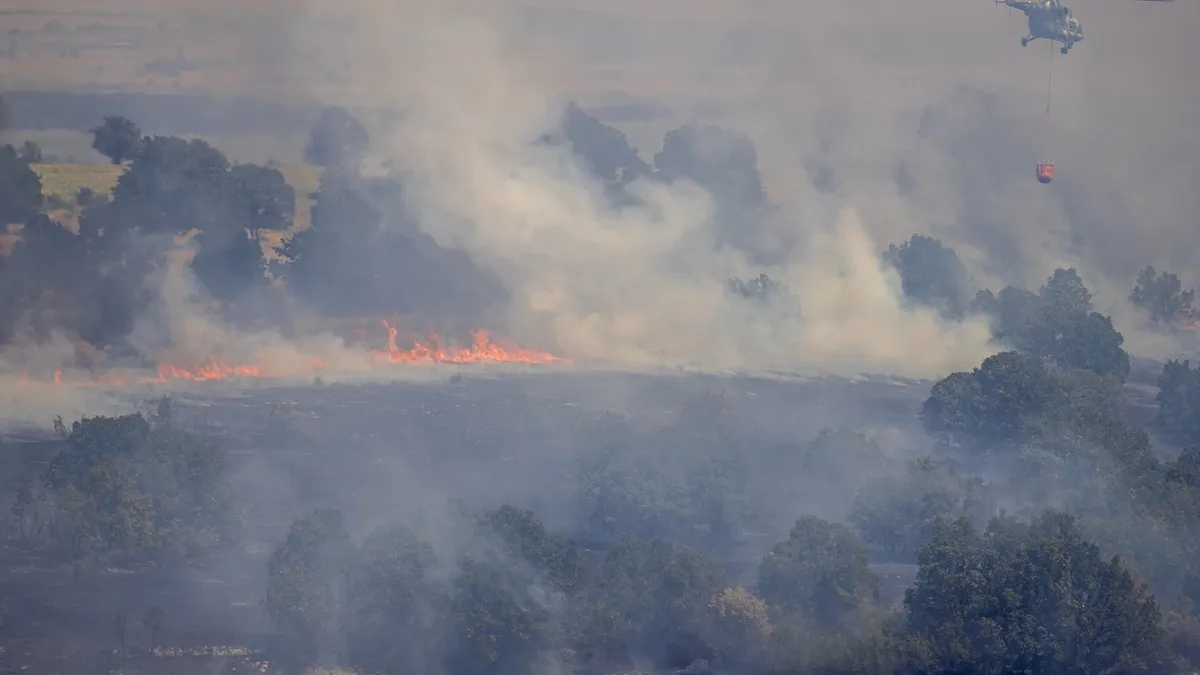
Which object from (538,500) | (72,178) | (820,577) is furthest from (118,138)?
(820,577)

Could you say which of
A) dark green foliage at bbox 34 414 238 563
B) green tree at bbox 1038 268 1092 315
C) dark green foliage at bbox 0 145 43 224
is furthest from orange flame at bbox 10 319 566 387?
green tree at bbox 1038 268 1092 315

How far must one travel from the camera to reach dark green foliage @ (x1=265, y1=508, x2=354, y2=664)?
77.2m

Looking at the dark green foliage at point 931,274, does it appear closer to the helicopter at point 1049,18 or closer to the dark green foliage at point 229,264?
the helicopter at point 1049,18

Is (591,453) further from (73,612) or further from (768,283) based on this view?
(768,283)

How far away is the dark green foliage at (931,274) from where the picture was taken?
128 metres

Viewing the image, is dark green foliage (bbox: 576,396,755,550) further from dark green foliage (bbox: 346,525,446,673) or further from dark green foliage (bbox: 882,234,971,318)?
dark green foliage (bbox: 882,234,971,318)

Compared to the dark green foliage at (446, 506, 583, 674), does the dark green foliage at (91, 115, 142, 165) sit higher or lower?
higher

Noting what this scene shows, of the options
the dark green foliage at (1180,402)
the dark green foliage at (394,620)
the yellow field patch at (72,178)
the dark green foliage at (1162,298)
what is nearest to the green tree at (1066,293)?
the dark green foliage at (1180,402)

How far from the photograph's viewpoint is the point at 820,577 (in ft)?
261

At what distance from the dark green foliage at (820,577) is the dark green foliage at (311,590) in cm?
1532

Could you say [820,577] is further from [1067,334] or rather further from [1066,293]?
[1066,293]

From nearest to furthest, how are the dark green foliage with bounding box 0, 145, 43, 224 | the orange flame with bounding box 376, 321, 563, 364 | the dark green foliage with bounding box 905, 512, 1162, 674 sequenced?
the dark green foliage with bounding box 905, 512, 1162, 674, the orange flame with bounding box 376, 321, 563, 364, the dark green foliage with bounding box 0, 145, 43, 224

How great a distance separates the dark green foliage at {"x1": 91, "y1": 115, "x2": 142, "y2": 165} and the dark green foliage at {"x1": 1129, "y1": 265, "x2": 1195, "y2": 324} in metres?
59.8

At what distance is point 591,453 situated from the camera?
94000mm
